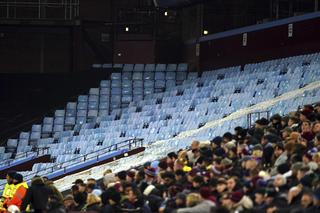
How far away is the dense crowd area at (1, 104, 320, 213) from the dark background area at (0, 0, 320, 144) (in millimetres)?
16937

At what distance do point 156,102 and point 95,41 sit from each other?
5.57 m

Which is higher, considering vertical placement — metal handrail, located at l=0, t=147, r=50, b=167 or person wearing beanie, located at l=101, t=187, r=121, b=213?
person wearing beanie, located at l=101, t=187, r=121, b=213

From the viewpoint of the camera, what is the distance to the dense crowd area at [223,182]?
1576cm

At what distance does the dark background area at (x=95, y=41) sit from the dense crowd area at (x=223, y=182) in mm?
16937

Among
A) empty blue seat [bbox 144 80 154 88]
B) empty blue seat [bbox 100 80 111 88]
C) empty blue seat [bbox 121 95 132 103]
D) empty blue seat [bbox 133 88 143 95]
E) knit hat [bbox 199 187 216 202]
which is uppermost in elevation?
knit hat [bbox 199 187 216 202]

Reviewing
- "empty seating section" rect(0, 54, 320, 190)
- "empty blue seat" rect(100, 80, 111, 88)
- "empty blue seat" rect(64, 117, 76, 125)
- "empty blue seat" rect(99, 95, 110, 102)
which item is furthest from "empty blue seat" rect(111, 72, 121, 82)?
"empty blue seat" rect(64, 117, 76, 125)

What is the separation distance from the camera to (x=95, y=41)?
4331 centimetres

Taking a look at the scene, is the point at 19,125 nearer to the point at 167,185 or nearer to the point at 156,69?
the point at 156,69

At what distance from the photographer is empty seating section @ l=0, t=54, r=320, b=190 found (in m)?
33.1

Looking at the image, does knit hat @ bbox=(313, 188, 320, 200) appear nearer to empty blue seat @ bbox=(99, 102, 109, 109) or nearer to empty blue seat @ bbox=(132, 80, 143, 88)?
empty blue seat @ bbox=(99, 102, 109, 109)

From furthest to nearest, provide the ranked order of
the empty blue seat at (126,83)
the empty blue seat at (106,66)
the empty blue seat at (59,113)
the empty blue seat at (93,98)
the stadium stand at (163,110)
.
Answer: the empty blue seat at (106,66) < the empty blue seat at (126,83) < the empty blue seat at (93,98) < the empty blue seat at (59,113) < the stadium stand at (163,110)

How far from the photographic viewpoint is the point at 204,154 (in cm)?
2042

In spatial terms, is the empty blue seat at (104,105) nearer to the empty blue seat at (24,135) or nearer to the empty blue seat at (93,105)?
the empty blue seat at (93,105)

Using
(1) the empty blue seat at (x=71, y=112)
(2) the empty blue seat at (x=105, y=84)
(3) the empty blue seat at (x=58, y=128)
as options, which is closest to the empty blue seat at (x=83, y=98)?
(1) the empty blue seat at (x=71, y=112)
